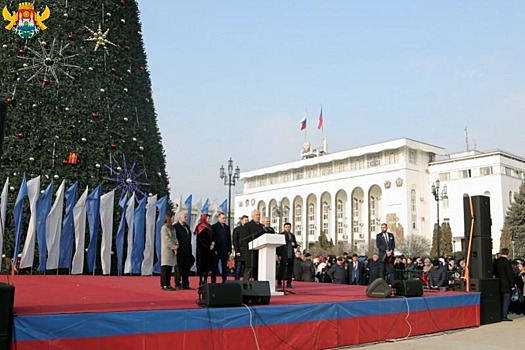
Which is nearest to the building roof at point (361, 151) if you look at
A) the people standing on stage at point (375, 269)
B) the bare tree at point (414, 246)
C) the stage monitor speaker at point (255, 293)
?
the bare tree at point (414, 246)

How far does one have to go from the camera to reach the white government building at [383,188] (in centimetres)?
6366

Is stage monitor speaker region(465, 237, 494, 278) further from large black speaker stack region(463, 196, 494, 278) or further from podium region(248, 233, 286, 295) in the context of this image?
podium region(248, 233, 286, 295)

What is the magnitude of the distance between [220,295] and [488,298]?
7.07m

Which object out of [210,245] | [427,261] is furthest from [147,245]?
[427,261]

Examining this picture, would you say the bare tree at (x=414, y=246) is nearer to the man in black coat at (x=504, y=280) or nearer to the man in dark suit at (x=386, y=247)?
the man in dark suit at (x=386, y=247)

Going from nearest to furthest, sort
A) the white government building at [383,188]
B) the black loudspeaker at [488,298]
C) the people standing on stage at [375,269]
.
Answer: the black loudspeaker at [488,298]
the people standing on stage at [375,269]
the white government building at [383,188]

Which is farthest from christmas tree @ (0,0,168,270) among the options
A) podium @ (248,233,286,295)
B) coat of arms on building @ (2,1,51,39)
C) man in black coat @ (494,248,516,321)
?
man in black coat @ (494,248,516,321)

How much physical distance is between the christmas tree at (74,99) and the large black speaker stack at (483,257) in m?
9.67

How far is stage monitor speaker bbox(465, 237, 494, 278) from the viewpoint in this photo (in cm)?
1127

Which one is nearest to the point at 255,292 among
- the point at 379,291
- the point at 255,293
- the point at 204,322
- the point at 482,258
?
the point at 255,293

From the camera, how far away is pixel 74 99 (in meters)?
14.9

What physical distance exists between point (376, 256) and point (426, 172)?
59.3m

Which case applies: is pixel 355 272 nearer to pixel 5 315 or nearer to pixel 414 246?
pixel 5 315

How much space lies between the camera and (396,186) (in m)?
67.9
